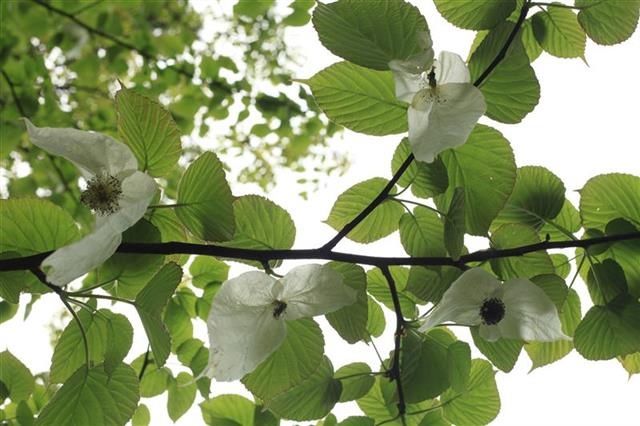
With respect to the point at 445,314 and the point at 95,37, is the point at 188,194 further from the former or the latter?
the point at 95,37

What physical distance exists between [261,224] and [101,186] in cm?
9

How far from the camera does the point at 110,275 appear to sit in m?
0.35

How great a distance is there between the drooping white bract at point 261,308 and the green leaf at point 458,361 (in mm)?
100

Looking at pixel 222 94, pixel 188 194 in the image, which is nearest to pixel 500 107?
pixel 188 194

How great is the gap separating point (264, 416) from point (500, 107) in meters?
0.23

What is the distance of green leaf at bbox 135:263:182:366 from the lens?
0.31 m

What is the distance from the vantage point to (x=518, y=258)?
36cm

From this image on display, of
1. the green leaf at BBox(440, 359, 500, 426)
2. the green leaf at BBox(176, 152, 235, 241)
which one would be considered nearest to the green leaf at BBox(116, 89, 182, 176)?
the green leaf at BBox(176, 152, 235, 241)

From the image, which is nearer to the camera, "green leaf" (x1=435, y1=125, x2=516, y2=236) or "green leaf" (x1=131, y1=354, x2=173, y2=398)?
"green leaf" (x1=435, y1=125, x2=516, y2=236)

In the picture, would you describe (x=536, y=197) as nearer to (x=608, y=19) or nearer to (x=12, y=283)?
(x=608, y=19)

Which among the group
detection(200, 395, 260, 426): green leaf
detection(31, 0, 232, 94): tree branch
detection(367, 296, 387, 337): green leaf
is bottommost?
detection(200, 395, 260, 426): green leaf

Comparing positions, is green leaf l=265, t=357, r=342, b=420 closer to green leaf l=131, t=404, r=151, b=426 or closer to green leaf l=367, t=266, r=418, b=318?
green leaf l=367, t=266, r=418, b=318

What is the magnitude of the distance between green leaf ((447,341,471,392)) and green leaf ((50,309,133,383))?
0.54 ft

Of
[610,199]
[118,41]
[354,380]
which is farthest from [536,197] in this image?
[118,41]
